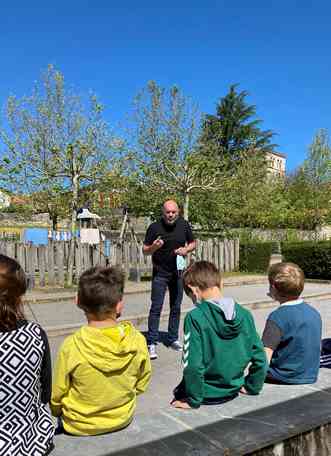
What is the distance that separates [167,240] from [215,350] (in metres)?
3.20

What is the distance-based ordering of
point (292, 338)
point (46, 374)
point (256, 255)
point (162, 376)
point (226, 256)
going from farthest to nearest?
point (256, 255) → point (226, 256) → point (162, 376) → point (292, 338) → point (46, 374)

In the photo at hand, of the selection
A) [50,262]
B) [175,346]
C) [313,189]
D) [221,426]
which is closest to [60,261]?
[50,262]

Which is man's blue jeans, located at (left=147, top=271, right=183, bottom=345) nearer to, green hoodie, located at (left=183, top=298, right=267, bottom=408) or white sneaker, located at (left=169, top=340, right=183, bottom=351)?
white sneaker, located at (left=169, top=340, right=183, bottom=351)

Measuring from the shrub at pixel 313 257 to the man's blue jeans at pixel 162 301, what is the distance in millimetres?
9899

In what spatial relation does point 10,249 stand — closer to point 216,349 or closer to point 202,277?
point 202,277

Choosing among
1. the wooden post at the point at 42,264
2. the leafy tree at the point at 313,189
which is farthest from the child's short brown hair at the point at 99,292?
the leafy tree at the point at 313,189

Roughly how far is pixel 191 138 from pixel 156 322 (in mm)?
17877

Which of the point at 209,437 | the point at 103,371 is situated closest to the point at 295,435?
the point at 209,437

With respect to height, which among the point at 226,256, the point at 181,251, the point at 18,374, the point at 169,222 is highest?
the point at 169,222

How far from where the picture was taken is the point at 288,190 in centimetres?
3503

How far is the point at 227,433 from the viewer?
2.40 m

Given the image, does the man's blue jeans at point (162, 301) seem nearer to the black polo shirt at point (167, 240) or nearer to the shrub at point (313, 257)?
the black polo shirt at point (167, 240)

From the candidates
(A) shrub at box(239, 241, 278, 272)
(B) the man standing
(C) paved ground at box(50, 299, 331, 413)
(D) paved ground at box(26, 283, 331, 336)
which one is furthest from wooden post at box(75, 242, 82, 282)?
(A) shrub at box(239, 241, 278, 272)

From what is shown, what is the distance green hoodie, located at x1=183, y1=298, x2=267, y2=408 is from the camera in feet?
9.11
